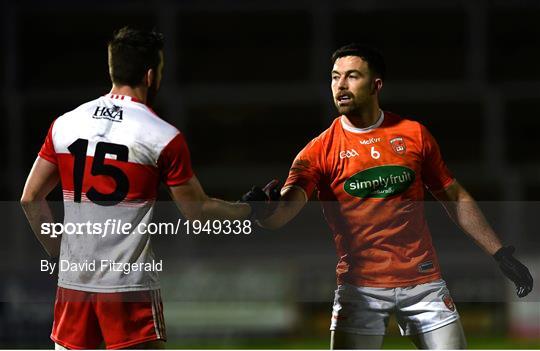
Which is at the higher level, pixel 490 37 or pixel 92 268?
pixel 490 37

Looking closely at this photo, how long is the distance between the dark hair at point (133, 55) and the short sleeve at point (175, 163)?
1.18ft

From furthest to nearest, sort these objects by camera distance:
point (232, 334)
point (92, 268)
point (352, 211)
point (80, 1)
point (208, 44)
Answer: point (208, 44) → point (80, 1) → point (232, 334) → point (352, 211) → point (92, 268)

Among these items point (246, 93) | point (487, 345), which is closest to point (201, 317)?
point (487, 345)

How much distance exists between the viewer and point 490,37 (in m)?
Answer: 18.6

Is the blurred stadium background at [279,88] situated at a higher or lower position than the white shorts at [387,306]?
higher

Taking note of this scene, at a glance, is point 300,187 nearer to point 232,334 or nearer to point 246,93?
point 232,334

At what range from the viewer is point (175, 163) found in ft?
15.3

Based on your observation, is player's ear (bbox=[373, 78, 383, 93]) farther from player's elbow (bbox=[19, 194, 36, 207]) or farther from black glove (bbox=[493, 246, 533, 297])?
player's elbow (bbox=[19, 194, 36, 207])

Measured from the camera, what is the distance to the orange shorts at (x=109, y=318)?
468 cm

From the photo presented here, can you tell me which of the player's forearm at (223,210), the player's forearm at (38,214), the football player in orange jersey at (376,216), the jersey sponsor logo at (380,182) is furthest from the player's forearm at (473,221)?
the player's forearm at (38,214)

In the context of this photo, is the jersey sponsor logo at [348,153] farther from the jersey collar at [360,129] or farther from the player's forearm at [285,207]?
the player's forearm at [285,207]

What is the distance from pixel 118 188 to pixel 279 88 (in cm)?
1313

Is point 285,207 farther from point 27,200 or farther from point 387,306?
point 27,200

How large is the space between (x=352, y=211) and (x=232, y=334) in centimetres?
781
